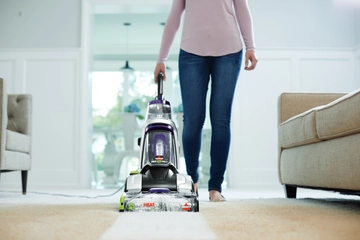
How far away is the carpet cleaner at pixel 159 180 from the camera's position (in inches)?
59.1

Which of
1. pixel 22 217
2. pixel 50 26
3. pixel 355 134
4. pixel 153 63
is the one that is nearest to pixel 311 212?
pixel 355 134

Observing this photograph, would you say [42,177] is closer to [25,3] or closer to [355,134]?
[25,3]

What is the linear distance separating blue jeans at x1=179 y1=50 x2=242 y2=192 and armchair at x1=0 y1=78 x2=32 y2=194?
1135 millimetres

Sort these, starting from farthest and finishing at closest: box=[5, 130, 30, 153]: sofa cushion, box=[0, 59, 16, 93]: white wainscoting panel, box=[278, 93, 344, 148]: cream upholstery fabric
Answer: box=[0, 59, 16, 93]: white wainscoting panel
box=[5, 130, 30, 153]: sofa cushion
box=[278, 93, 344, 148]: cream upholstery fabric

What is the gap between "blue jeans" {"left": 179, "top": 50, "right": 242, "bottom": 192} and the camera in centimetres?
211

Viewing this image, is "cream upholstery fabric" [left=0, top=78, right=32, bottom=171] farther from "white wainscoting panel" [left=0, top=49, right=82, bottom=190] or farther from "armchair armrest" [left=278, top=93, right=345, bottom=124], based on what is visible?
"armchair armrest" [left=278, top=93, right=345, bottom=124]

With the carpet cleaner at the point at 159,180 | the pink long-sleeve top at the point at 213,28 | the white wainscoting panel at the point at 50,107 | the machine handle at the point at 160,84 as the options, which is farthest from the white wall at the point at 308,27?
the carpet cleaner at the point at 159,180

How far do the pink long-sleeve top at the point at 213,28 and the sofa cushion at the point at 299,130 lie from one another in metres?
0.42

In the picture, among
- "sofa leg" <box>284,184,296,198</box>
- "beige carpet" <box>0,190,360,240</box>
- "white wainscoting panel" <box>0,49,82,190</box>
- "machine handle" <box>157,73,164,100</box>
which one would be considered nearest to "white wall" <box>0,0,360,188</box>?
"white wainscoting panel" <box>0,49,82,190</box>

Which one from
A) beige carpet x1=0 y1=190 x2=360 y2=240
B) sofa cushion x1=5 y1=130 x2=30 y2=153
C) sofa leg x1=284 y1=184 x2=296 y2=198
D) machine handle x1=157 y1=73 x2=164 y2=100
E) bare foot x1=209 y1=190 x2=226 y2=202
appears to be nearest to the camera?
beige carpet x1=0 y1=190 x2=360 y2=240

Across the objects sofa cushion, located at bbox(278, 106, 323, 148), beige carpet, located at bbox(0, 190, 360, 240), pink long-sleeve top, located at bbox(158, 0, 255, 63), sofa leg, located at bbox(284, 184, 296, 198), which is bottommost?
sofa leg, located at bbox(284, 184, 296, 198)

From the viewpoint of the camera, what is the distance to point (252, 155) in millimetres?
4359

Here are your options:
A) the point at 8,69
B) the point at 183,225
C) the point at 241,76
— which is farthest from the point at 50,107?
the point at 183,225

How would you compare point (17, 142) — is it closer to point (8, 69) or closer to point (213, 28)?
point (213, 28)
